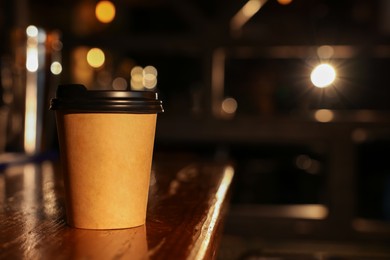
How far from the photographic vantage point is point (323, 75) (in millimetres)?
3988

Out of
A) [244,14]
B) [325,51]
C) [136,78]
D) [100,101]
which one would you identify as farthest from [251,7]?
[100,101]

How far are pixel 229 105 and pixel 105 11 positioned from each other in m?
1.21

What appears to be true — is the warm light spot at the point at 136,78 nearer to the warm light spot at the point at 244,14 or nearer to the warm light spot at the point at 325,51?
the warm light spot at the point at 244,14

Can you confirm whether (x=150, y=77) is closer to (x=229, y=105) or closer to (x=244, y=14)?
(x=229, y=105)

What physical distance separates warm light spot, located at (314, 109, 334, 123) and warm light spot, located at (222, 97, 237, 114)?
0.56 m

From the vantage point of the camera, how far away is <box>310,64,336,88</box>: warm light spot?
13.0 ft

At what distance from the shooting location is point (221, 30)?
3.87 meters

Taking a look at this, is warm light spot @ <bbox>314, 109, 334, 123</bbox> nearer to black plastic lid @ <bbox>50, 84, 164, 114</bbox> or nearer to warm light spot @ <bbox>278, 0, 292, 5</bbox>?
warm light spot @ <bbox>278, 0, 292, 5</bbox>

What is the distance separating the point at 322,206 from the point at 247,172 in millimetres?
710

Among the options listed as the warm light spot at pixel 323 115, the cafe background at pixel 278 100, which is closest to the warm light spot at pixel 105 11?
the cafe background at pixel 278 100

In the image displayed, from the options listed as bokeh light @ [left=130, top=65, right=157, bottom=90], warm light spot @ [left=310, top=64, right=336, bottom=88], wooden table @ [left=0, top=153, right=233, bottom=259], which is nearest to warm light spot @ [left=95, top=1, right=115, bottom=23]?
bokeh light @ [left=130, top=65, right=157, bottom=90]

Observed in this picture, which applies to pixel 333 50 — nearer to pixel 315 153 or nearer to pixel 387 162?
pixel 315 153

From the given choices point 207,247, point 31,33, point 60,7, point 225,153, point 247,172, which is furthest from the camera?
point 60,7

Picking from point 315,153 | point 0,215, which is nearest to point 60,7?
point 315,153
